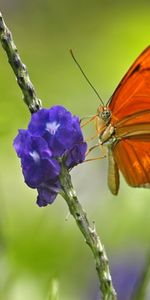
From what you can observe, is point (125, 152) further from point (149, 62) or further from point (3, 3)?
point (3, 3)

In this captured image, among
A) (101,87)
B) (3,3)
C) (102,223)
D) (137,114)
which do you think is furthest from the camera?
(3,3)

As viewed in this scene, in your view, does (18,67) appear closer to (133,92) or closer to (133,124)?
(133,92)

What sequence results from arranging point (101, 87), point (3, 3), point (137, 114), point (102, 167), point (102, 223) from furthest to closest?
point (3, 3), point (101, 87), point (102, 167), point (102, 223), point (137, 114)

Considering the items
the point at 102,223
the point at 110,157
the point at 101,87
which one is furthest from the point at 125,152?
the point at 101,87

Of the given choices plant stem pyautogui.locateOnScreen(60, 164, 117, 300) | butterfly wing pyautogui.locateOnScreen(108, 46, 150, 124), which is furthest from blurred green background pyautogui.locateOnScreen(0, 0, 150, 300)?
butterfly wing pyautogui.locateOnScreen(108, 46, 150, 124)

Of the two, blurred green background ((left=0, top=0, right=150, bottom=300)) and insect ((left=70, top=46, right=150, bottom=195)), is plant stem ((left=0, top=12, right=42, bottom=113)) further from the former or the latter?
insect ((left=70, top=46, right=150, bottom=195))

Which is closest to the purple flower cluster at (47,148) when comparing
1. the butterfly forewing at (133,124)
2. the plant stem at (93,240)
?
the plant stem at (93,240)

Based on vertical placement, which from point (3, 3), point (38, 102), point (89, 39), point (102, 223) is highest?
point (3, 3)

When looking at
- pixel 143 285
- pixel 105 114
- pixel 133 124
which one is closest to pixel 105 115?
pixel 105 114
